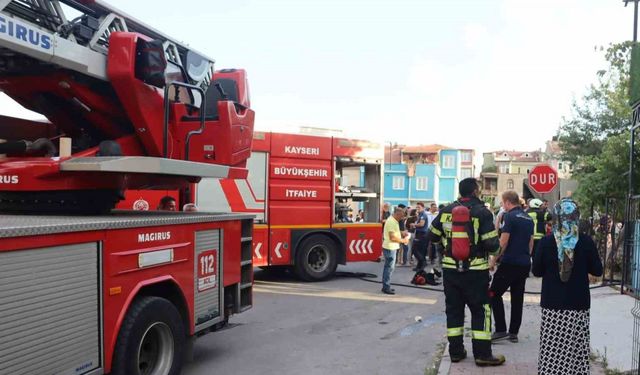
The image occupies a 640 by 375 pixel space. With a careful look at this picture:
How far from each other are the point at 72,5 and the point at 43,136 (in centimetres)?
152

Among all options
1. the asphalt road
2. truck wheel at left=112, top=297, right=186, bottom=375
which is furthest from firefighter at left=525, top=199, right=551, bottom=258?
truck wheel at left=112, top=297, right=186, bottom=375

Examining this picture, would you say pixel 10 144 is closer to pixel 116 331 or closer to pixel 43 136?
pixel 43 136

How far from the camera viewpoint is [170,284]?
4.85 meters

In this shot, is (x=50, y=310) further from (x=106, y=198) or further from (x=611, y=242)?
(x=611, y=242)

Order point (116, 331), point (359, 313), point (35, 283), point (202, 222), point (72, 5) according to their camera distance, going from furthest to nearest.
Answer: point (359, 313), point (202, 222), point (72, 5), point (116, 331), point (35, 283)

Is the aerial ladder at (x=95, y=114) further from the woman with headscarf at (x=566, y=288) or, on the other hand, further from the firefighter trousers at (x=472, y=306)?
the woman with headscarf at (x=566, y=288)

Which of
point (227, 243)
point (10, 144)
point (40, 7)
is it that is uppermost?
point (40, 7)

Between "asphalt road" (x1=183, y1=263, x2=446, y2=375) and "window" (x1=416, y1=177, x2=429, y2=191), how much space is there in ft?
157

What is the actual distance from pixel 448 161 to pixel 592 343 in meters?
60.5

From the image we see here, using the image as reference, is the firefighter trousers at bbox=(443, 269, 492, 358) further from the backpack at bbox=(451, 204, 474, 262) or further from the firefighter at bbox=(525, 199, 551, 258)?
the firefighter at bbox=(525, 199, 551, 258)

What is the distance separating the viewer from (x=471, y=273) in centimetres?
557

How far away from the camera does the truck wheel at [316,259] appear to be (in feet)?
37.1

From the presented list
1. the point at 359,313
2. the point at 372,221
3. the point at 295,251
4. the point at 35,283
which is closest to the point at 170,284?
the point at 35,283

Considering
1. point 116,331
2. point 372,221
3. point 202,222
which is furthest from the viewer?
point 372,221
